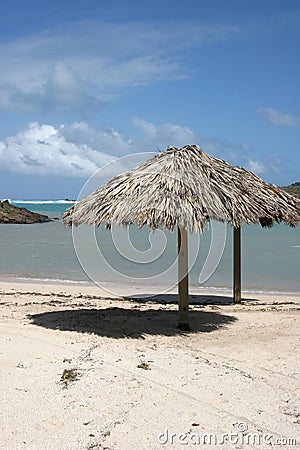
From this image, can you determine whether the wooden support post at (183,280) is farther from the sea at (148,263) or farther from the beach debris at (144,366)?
the sea at (148,263)

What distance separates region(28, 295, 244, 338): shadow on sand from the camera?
7160 millimetres

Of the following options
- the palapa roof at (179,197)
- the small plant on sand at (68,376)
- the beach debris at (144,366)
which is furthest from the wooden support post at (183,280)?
the small plant on sand at (68,376)

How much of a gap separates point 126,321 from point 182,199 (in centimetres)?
217

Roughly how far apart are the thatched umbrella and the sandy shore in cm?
99

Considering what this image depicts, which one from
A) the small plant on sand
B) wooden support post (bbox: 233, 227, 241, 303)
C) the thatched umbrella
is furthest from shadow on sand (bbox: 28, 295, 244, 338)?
the small plant on sand

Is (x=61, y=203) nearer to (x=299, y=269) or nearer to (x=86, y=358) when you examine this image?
(x=299, y=269)

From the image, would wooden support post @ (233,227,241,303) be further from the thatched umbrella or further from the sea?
the thatched umbrella

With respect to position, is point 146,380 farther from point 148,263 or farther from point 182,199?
point 148,263

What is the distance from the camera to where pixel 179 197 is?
650 cm

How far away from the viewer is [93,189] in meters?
7.80


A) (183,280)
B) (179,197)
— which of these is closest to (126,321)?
(183,280)

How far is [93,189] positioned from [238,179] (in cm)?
196

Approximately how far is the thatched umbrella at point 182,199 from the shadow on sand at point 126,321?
1.21ft

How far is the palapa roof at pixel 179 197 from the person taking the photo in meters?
6.39
